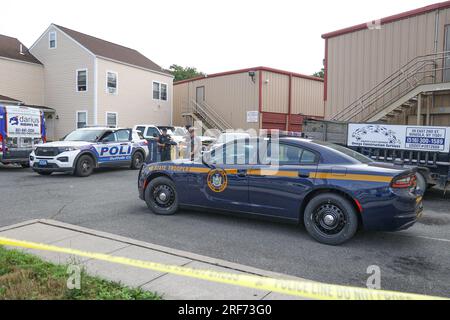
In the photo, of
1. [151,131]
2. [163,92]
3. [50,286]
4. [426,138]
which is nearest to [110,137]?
[151,131]

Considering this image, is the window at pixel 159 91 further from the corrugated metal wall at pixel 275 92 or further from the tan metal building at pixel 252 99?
the corrugated metal wall at pixel 275 92

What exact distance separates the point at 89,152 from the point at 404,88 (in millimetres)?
11340

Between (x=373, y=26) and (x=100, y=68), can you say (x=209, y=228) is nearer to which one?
(x=373, y=26)

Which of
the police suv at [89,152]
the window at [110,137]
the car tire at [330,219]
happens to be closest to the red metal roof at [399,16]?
the police suv at [89,152]

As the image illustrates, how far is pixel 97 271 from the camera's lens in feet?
12.6

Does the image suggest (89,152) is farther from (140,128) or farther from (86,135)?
(140,128)

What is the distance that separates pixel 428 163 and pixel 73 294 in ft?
25.6

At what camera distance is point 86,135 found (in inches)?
510

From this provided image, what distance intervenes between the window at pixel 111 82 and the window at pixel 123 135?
38.6ft

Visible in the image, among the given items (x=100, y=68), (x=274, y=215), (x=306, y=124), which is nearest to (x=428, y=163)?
(x=306, y=124)

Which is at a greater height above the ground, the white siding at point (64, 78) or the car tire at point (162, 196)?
the white siding at point (64, 78)

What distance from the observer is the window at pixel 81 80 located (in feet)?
79.1

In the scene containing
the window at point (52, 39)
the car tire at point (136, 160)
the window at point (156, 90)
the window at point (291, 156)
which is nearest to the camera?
the window at point (291, 156)

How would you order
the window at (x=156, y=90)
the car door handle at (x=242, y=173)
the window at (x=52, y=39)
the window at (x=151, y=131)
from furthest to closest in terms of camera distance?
the window at (x=156, y=90)
the window at (x=52, y=39)
the window at (x=151, y=131)
the car door handle at (x=242, y=173)
